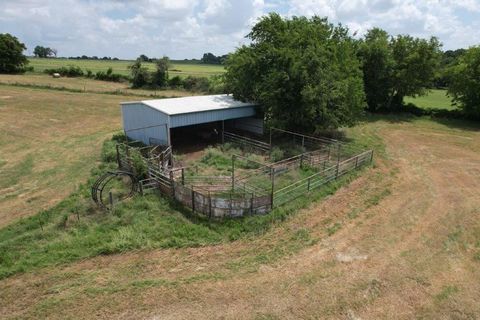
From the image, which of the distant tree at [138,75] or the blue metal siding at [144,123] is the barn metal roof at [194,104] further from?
the distant tree at [138,75]

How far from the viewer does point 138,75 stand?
5406 cm

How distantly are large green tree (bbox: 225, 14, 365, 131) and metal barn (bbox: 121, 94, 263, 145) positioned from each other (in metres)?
1.69

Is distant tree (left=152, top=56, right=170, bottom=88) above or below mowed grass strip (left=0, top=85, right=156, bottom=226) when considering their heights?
above

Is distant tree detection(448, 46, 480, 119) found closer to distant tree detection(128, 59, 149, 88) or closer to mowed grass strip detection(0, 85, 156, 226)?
mowed grass strip detection(0, 85, 156, 226)

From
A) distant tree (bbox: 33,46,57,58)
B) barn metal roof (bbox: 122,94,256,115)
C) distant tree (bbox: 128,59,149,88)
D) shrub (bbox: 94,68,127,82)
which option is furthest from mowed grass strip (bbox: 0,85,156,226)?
distant tree (bbox: 33,46,57,58)

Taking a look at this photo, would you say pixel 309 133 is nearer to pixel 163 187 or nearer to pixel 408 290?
pixel 163 187

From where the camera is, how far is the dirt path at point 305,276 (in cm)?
884

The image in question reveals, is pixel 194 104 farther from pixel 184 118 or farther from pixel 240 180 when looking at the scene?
pixel 240 180

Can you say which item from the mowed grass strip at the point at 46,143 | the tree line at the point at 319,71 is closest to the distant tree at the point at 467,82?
the tree line at the point at 319,71

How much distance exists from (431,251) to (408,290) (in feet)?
8.62

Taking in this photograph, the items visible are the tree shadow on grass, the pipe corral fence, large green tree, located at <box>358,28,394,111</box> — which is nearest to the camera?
the pipe corral fence

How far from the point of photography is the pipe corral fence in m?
13.1

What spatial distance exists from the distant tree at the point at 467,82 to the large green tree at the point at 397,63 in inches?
81.6

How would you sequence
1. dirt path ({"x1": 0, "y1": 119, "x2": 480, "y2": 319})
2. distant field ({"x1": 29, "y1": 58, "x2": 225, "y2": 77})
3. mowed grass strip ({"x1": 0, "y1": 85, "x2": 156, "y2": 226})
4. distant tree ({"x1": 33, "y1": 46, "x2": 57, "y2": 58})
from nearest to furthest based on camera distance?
dirt path ({"x1": 0, "y1": 119, "x2": 480, "y2": 319}) < mowed grass strip ({"x1": 0, "y1": 85, "x2": 156, "y2": 226}) < distant field ({"x1": 29, "y1": 58, "x2": 225, "y2": 77}) < distant tree ({"x1": 33, "y1": 46, "x2": 57, "y2": 58})
